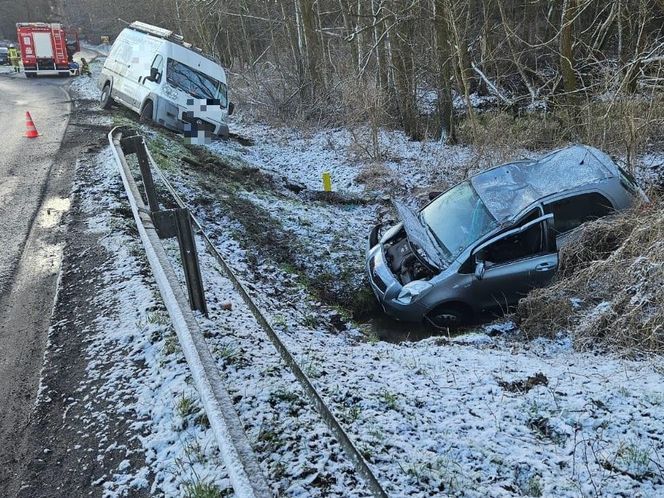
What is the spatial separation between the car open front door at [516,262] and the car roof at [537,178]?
0.32 metres

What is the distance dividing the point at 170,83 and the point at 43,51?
19198mm

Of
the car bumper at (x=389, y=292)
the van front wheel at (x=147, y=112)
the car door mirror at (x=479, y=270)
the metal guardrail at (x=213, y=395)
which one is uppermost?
the van front wheel at (x=147, y=112)

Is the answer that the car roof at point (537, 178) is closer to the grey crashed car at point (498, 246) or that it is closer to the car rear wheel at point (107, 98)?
the grey crashed car at point (498, 246)

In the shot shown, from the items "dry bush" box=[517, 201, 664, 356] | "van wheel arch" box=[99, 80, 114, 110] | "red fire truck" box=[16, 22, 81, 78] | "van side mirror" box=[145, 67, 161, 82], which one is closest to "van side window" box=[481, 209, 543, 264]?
"dry bush" box=[517, 201, 664, 356]

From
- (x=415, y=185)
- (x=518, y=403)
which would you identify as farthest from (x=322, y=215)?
(x=518, y=403)

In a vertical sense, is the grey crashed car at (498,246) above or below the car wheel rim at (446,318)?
above

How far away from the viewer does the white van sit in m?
14.8

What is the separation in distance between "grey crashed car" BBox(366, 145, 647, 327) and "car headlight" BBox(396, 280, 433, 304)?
0.01 m

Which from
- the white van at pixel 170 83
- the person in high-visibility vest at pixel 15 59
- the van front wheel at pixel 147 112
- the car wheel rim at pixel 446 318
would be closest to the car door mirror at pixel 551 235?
the car wheel rim at pixel 446 318

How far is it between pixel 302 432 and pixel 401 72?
16.0 m

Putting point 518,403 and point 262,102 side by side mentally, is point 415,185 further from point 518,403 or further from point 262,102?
point 262,102

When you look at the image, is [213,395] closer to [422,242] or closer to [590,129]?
[422,242]

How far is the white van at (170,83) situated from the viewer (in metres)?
14.8

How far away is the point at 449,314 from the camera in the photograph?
7.11 metres
